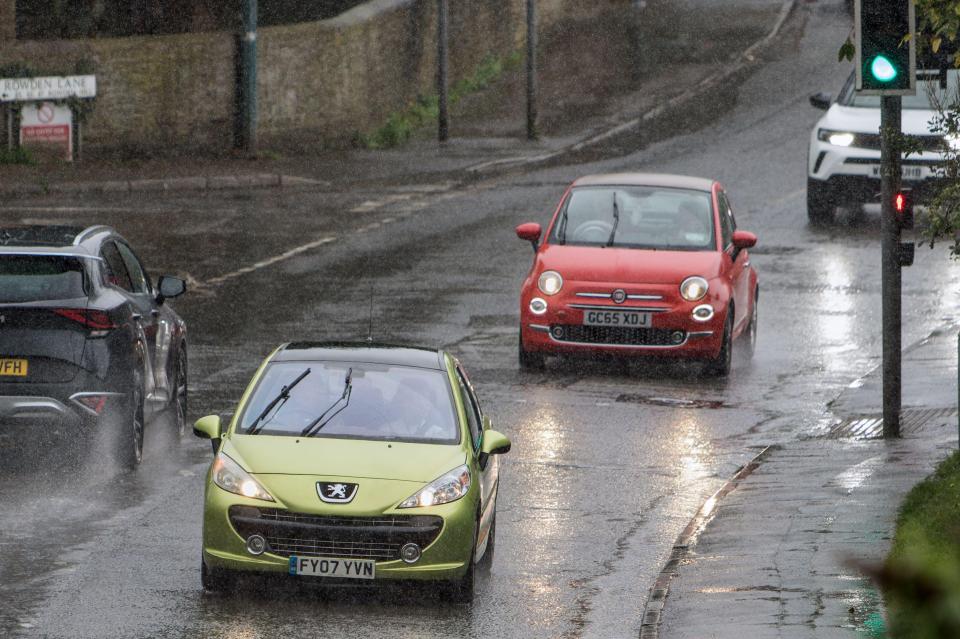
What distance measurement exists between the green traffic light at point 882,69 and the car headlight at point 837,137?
12284 millimetres

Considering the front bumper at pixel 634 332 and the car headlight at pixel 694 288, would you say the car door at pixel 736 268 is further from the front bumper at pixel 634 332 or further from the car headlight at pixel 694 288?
the front bumper at pixel 634 332

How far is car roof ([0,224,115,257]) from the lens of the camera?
35.8 ft

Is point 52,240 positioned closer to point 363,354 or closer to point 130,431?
point 130,431

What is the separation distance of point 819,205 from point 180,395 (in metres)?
14.3

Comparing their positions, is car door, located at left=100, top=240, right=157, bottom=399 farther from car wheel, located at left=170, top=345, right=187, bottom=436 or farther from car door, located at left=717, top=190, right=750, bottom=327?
car door, located at left=717, top=190, right=750, bottom=327

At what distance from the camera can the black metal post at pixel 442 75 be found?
33531mm

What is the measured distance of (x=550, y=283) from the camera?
15516 millimetres

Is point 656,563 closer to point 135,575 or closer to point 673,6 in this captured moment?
point 135,575

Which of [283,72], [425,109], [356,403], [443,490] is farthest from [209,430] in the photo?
[425,109]

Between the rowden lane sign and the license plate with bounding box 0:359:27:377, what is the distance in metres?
19.4

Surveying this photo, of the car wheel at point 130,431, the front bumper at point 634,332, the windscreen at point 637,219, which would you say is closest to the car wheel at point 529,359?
the front bumper at point 634,332

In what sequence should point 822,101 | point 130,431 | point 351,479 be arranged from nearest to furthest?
point 351,479, point 130,431, point 822,101

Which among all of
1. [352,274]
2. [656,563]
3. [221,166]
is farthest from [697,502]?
[221,166]

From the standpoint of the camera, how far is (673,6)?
46.6 meters
